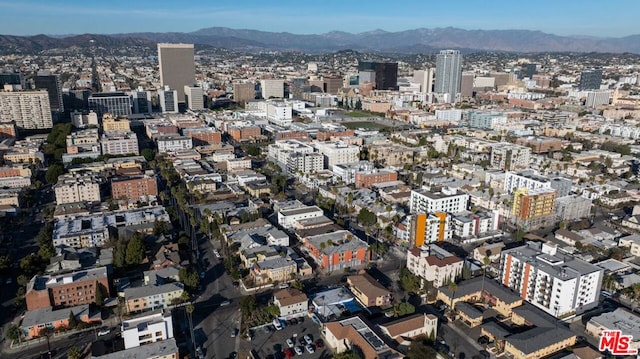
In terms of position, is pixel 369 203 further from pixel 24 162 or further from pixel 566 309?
pixel 24 162

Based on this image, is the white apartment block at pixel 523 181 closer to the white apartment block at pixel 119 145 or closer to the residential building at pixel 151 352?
the residential building at pixel 151 352

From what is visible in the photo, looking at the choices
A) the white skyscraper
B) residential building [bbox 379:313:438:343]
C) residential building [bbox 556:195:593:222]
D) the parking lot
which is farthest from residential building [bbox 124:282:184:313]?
the white skyscraper

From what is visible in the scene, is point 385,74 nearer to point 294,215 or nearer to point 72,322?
point 294,215

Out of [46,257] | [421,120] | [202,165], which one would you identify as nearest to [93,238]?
[46,257]

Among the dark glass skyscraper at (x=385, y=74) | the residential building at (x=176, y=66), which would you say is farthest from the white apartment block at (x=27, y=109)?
the dark glass skyscraper at (x=385, y=74)

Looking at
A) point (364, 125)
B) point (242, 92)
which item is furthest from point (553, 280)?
point (242, 92)

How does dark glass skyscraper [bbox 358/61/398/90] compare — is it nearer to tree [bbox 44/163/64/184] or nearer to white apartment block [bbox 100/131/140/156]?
white apartment block [bbox 100/131/140/156]

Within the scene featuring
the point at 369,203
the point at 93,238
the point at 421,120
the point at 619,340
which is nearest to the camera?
the point at 619,340
